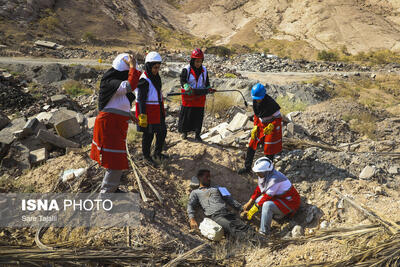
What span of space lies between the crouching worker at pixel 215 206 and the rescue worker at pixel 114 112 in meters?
1.24

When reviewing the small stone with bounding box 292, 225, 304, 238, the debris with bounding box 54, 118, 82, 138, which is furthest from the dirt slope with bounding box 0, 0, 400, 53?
the small stone with bounding box 292, 225, 304, 238

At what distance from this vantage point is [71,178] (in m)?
3.98

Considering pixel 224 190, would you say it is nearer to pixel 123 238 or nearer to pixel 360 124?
pixel 123 238

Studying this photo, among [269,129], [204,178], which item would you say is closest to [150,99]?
[204,178]

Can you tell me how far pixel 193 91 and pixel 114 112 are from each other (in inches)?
78.6

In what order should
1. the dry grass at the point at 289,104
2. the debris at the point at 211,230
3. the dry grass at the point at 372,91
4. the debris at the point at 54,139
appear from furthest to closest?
the dry grass at the point at 372,91, the dry grass at the point at 289,104, the debris at the point at 54,139, the debris at the point at 211,230

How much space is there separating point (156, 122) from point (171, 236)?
1640mm

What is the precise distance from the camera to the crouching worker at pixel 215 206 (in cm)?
360

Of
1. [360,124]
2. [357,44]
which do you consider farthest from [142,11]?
[360,124]

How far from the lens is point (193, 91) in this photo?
4.86 m

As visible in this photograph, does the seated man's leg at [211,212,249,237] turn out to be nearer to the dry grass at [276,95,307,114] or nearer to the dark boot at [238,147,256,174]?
the dark boot at [238,147,256,174]

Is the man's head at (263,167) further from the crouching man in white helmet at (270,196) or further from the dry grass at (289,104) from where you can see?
the dry grass at (289,104)

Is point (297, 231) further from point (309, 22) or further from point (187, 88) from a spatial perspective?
point (309, 22)

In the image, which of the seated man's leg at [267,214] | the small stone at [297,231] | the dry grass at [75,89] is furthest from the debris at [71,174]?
the dry grass at [75,89]
